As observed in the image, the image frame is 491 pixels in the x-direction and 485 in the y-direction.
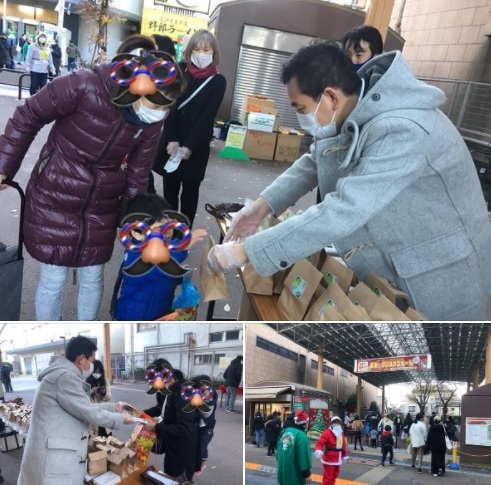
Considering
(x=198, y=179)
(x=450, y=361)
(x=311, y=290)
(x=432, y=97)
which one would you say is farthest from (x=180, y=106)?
(x=450, y=361)

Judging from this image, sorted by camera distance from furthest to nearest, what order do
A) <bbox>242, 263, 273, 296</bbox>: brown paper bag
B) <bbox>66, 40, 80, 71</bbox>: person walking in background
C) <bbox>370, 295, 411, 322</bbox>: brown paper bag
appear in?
<bbox>66, 40, 80, 71</bbox>: person walking in background
<bbox>242, 263, 273, 296</bbox>: brown paper bag
<bbox>370, 295, 411, 322</bbox>: brown paper bag

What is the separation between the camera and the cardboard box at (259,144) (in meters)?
9.54

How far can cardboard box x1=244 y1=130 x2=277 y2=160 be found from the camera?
9539 mm

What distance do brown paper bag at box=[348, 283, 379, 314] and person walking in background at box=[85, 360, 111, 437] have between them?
0.89 meters

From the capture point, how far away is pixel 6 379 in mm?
1472

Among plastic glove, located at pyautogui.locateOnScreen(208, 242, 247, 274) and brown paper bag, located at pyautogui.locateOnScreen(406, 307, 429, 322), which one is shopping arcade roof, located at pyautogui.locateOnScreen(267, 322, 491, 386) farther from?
plastic glove, located at pyautogui.locateOnScreen(208, 242, 247, 274)

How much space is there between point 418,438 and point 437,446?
0.07 metres

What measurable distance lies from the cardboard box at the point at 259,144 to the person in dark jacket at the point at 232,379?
8258mm

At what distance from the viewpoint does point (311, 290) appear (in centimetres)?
190

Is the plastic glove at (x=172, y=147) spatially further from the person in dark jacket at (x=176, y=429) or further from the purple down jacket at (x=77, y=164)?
the person in dark jacket at (x=176, y=429)

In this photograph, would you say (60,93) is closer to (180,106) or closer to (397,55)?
(397,55)

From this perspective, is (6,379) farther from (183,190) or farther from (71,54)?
(71,54)

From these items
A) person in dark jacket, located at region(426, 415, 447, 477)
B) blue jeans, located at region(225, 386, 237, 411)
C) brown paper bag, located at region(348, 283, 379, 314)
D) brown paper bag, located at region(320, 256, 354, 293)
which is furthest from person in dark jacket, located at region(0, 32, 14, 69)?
person in dark jacket, located at region(426, 415, 447, 477)

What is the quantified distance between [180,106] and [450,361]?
2991 mm
